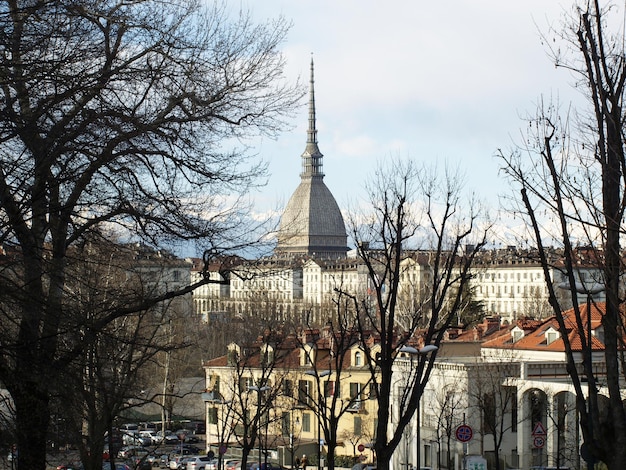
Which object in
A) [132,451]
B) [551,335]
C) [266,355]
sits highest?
[551,335]

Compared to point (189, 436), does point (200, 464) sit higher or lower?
lower

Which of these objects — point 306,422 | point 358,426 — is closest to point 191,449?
point 306,422

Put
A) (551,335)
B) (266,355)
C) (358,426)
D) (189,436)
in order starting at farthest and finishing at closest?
1. (189,436)
2. (358,426)
3. (551,335)
4. (266,355)

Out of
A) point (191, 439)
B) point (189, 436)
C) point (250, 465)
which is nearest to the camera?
point (250, 465)

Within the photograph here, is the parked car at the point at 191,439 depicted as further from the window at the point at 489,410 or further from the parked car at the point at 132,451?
the parked car at the point at 132,451

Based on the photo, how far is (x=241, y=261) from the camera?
37.7 feet

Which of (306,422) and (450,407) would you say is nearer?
(450,407)

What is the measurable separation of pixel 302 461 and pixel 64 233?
32548mm

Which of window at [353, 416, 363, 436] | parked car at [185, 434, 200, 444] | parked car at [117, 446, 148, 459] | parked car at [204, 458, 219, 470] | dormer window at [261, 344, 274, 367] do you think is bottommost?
parked car at [204, 458, 219, 470]

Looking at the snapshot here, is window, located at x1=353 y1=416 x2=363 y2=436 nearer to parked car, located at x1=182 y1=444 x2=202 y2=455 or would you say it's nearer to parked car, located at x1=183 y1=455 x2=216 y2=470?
parked car, located at x1=183 y1=455 x2=216 y2=470

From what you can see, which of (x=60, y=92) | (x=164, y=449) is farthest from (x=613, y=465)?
(x=164, y=449)

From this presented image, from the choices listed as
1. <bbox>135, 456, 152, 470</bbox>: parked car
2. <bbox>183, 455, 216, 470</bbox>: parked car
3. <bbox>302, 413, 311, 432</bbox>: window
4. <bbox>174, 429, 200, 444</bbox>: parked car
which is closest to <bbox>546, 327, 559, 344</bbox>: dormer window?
<bbox>302, 413, 311, 432</bbox>: window

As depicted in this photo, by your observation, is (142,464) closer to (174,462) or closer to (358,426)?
(174,462)

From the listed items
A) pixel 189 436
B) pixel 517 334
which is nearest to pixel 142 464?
pixel 517 334
